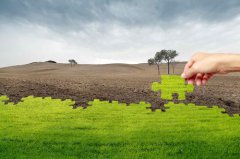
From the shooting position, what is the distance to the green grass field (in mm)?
6262

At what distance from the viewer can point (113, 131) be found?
24.7 feet

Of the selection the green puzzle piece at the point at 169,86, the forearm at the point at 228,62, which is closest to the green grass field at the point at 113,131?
the green puzzle piece at the point at 169,86

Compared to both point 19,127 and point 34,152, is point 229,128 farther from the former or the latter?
point 19,127

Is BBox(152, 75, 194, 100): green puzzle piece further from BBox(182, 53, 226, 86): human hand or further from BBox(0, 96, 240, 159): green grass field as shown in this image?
BBox(182, 53, 226, 86): human hand

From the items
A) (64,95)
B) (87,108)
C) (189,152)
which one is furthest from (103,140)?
(64,95)

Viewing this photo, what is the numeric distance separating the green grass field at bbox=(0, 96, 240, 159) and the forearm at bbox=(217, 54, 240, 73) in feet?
14.9

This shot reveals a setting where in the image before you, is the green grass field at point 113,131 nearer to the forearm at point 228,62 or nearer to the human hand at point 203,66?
the human hand at point 203,66

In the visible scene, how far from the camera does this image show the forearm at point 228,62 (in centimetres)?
165

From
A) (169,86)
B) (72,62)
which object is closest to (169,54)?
(72,62)

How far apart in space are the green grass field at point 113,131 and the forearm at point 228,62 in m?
4.53

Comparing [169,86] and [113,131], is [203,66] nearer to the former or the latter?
[113,131]

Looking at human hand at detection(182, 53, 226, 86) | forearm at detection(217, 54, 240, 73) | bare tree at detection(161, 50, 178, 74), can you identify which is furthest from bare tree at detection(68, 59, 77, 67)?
forearm at detection(217, 54, 240, 73)

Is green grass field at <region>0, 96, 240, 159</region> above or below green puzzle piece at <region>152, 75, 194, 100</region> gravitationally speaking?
below

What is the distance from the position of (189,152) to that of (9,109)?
563 centimetres
